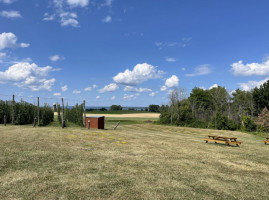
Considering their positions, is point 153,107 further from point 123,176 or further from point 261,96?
point 123,176

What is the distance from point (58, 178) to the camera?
6.34 metres

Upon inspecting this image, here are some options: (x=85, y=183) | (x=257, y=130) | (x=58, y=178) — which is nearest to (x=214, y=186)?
(x=85, y=183)

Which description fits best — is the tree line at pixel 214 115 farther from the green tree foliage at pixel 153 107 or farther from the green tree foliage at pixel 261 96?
the green tree foliage at pixel 153 107

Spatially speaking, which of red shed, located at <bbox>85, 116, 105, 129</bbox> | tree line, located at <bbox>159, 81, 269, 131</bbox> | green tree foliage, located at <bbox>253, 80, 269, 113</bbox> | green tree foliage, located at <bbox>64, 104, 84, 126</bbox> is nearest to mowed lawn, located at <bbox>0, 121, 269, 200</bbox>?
red shed, located at <bbox>85, 116, 105, 129</bbox>

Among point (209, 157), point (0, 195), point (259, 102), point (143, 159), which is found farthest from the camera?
point (259, 102)

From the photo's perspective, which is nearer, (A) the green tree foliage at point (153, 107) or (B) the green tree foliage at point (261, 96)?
(B) the green tree foliage at point (261, 96)

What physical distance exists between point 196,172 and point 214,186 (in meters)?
1.35

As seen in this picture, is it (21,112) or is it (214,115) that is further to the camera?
(214,115)

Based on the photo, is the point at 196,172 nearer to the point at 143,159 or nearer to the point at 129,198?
the point at 143,159

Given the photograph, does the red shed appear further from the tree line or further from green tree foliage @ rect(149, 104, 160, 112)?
green tree foliage @ rect(149, 104, 160, 112)

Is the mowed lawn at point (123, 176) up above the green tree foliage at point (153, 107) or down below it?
below

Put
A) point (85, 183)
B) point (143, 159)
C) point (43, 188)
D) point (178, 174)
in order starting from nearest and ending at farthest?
1. point (43, 188)
2. point (85, 183)
3. point (178, 174)
4. point (143, 159)

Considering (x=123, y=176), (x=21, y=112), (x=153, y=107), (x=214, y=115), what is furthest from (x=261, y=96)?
(x=153, y=107)

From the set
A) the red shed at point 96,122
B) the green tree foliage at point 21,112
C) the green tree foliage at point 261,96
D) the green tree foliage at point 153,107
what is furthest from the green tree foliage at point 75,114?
the green tree foliage at point 153,107
